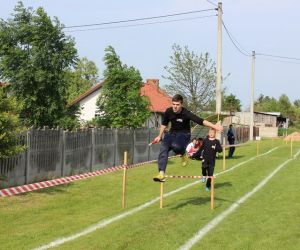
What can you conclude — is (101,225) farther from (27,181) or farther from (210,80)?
(210,80)

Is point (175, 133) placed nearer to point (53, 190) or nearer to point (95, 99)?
point (53, 190)

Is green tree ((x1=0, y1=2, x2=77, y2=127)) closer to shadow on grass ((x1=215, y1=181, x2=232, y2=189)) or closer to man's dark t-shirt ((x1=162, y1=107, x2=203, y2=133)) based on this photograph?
shadow on grass ((x1=215, y1=181, x2=232, y2=189))

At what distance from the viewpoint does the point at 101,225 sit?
9094 mm

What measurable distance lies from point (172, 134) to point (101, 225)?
8.12 feet

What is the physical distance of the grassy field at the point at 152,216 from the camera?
7.76m

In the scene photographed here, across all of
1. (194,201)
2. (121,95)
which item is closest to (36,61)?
(121,95)

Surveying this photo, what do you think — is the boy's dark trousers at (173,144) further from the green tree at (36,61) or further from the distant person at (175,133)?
the green tree at (36,61)

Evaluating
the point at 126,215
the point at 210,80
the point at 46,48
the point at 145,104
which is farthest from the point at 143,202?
the point at 210,80

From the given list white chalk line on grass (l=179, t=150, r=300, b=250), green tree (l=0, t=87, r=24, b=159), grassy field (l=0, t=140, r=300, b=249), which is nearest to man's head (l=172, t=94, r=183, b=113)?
grassy field (l=0, t=140, r=300, b=249)

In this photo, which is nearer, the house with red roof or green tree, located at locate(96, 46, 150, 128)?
green tree, located at locate(96, 46, 150, 128)

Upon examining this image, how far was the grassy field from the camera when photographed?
776cm

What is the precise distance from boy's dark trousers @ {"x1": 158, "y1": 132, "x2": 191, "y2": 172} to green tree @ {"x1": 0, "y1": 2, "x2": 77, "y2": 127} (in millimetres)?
17120

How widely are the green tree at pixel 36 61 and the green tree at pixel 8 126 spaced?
43.5ft

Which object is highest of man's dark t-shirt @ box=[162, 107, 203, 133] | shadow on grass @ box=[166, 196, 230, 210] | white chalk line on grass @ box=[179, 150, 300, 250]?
man's dark t-shirt @ box=[162, 107, 203, 133]
